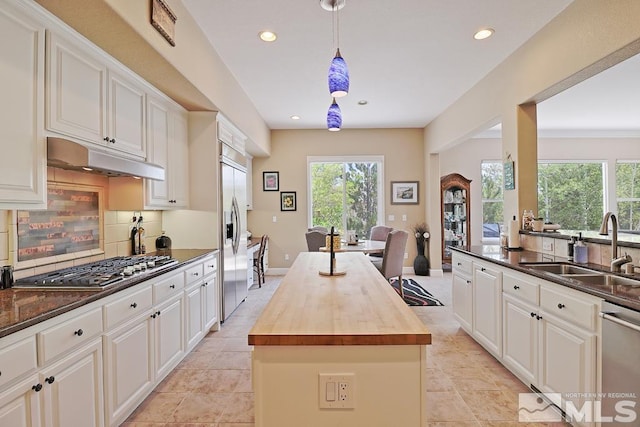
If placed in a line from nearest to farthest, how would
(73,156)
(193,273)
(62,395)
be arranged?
(62,395) → (73,156) → (193,273)

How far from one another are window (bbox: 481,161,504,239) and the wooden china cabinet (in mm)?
540

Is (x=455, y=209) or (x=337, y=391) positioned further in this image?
(x=455, y=209)

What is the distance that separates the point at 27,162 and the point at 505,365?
332cm

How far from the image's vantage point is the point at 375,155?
6.54 metres

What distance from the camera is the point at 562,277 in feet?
6.33

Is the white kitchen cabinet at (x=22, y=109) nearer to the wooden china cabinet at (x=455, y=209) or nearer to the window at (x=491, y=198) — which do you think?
the wooden china cabinet at (x=455, y=209)

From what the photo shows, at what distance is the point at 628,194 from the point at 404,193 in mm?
4741

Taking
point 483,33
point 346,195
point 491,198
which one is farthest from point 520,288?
point 491,198

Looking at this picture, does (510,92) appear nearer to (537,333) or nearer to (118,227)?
(537,333)

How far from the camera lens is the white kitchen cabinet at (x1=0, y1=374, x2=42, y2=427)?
1200 mm

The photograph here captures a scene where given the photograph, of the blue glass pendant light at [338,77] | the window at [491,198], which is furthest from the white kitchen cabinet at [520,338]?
the window at [491,198]

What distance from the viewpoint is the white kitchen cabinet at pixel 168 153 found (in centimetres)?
284

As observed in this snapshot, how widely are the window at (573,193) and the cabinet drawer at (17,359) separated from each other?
812 centimetres

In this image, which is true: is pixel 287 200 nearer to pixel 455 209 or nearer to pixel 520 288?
pixel 455 209
